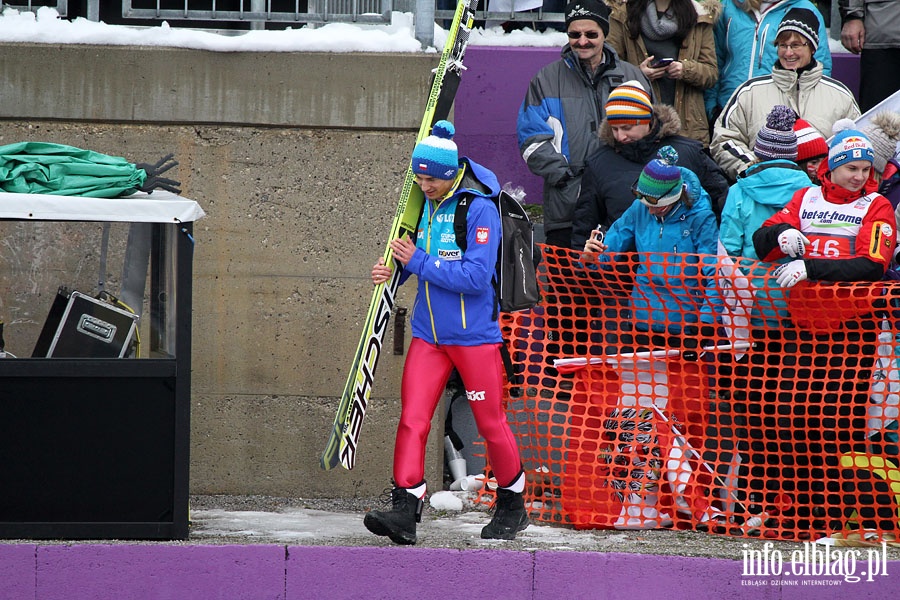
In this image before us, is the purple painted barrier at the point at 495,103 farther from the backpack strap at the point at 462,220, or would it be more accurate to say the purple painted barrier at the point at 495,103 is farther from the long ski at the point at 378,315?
the backpack strap at the point at 462,220

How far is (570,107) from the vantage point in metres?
7.64

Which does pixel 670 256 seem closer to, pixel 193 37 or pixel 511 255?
pixel 511 255

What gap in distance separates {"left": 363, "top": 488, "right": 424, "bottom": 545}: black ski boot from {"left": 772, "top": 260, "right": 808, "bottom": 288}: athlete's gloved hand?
2.10 metres

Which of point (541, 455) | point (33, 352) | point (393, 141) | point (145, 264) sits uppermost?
point (393, 141)

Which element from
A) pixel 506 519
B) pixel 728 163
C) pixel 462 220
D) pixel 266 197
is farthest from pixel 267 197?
pixel 728 163

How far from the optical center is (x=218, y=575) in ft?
18.7

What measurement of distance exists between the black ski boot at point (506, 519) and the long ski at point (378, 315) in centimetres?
77

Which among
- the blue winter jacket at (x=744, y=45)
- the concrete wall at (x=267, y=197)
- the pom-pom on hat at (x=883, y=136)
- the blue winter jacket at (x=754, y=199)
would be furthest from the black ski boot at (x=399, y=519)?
the blue winter jacket at (x=744, y=45)

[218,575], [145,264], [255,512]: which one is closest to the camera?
[218,575]

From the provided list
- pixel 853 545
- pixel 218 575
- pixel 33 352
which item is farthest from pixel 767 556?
pixel 33 352

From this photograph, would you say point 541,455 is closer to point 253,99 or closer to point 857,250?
point 857,250

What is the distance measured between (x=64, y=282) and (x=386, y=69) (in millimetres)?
2276

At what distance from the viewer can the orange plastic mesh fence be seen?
639 centimetres

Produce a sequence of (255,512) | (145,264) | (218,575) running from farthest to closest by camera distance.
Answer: (255,512) → (145,264) → (218,575)
